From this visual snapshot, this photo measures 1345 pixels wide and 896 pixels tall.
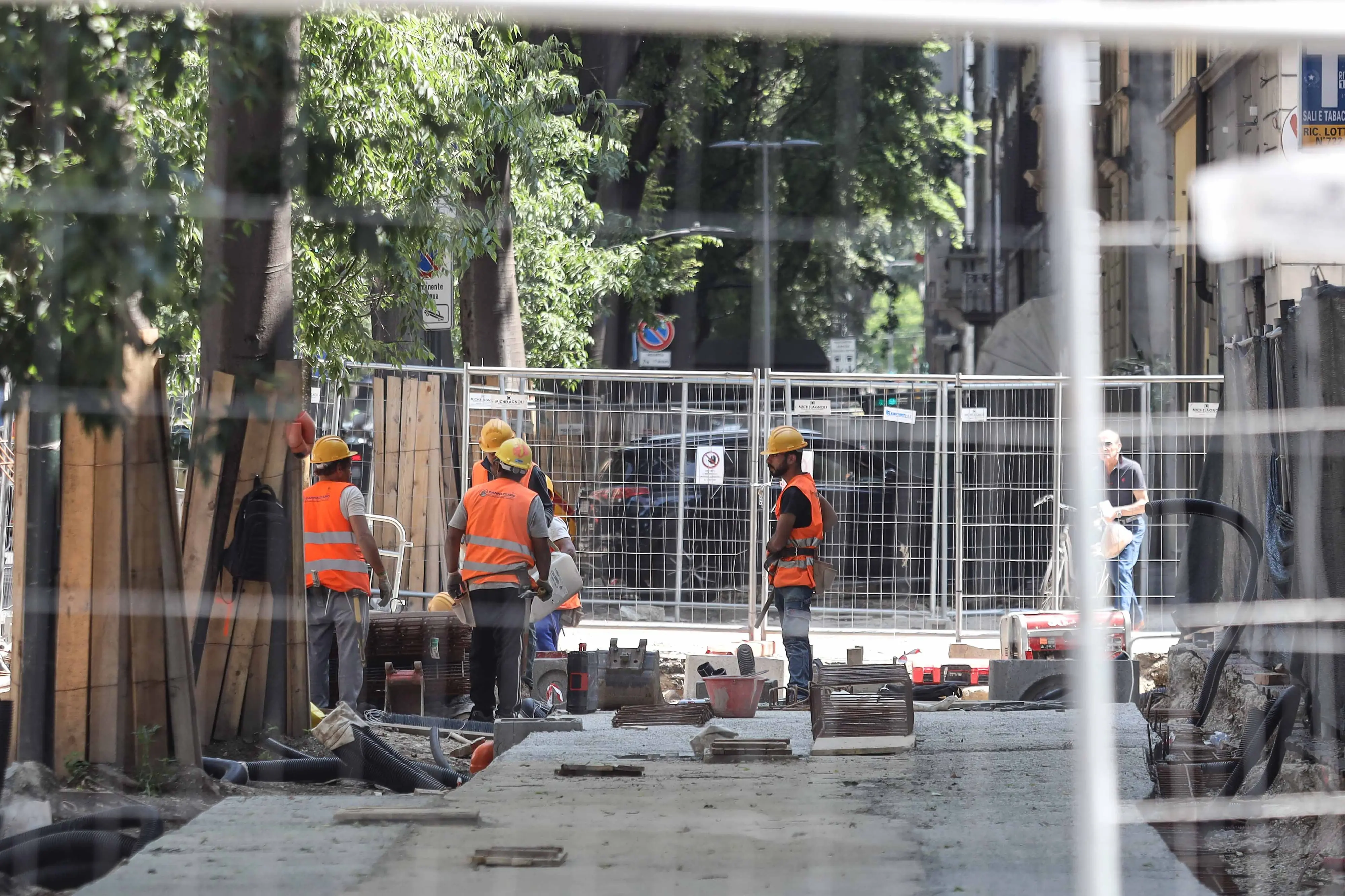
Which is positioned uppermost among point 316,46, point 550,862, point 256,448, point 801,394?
point 316,46

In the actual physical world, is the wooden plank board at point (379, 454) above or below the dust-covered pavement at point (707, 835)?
above

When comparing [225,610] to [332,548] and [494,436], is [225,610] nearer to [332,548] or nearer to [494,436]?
[332,548]

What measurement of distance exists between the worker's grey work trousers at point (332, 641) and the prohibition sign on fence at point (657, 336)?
28.4 ft

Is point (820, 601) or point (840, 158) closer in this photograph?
point (840, 158)

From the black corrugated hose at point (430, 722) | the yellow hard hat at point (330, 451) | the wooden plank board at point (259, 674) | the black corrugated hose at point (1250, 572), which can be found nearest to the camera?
the black corrugated hose at point (1250, 572)

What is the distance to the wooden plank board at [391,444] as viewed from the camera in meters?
10.7

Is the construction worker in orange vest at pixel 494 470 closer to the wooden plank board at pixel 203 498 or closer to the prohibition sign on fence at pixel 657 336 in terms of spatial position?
the wooden plank board at pixel 203 498

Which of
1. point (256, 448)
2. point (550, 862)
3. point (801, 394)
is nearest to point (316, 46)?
point (256, 448)

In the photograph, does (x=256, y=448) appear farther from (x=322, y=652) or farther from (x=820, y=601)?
(x=820, y=601)

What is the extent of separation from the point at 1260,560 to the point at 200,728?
13.8 ft

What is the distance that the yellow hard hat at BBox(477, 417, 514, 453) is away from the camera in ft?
28.5

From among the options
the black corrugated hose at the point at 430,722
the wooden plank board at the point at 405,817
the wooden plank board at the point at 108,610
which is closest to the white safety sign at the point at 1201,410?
the black corrugated hose at the point at 430,722

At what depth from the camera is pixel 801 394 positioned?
12.2 m

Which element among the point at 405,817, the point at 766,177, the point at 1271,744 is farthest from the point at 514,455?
the point at 1271,744
